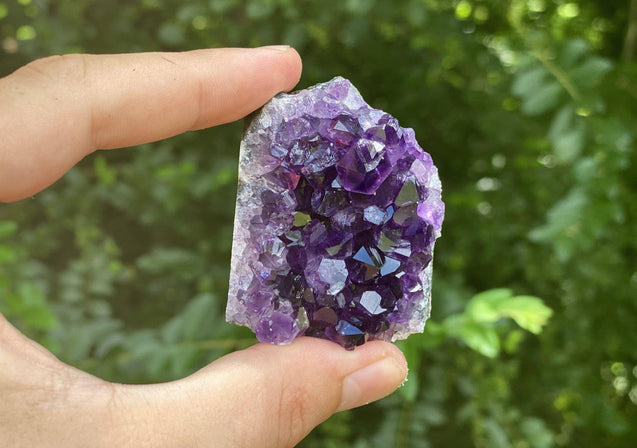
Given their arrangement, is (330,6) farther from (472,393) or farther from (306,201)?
(472,393)

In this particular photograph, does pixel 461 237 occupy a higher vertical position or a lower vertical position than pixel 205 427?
lower

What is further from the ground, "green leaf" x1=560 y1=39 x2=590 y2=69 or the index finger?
the index finger

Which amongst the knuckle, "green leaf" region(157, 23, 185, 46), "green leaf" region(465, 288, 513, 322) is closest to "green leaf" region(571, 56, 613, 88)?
"green leaf" region(465, 288, 513, 322)

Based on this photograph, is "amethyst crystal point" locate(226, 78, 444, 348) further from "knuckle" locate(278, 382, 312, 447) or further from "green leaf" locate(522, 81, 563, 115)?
"green leaf" locate(522, 81, 563, 115)

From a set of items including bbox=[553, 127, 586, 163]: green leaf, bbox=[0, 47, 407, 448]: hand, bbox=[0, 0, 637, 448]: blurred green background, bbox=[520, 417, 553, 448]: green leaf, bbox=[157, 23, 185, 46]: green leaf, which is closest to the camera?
bbox=[0, 47, 407, 448]: hand

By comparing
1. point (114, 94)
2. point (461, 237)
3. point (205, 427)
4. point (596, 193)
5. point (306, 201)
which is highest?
point (114, 94)

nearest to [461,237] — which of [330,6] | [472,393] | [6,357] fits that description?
[472,393]

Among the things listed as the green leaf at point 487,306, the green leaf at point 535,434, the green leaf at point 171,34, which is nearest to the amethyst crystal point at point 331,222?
the green leaf at point 487,306
